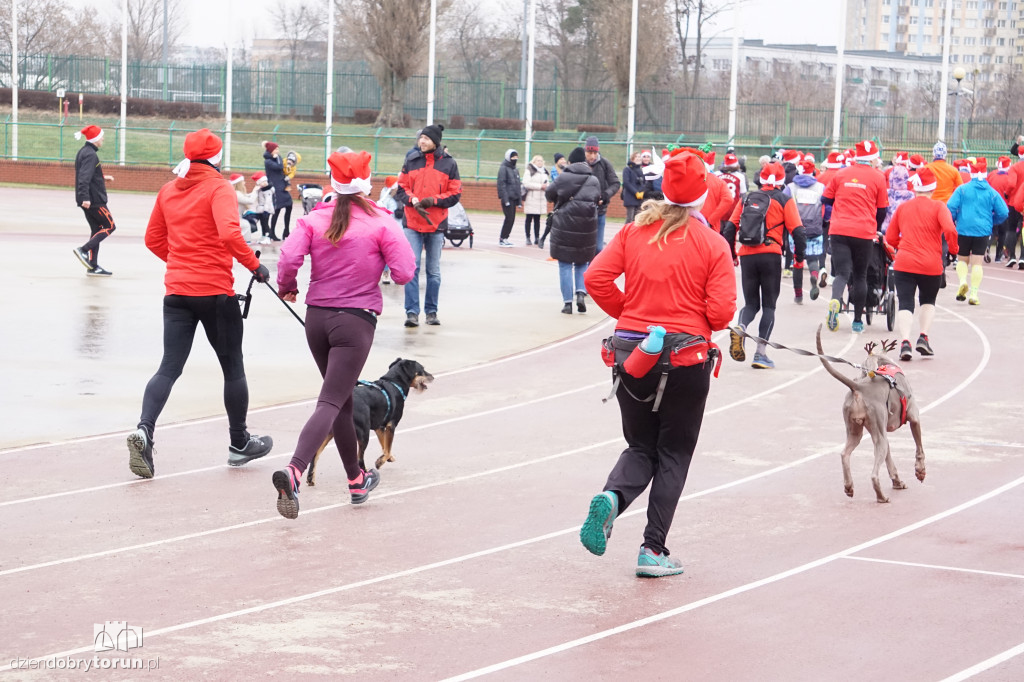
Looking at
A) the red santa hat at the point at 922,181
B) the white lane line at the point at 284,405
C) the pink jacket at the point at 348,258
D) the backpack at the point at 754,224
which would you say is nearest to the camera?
the pink jacket at the point at 348,258

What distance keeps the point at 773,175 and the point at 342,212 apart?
7.75m

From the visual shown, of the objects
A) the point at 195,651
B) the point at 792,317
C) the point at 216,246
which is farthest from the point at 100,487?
the point at 792,317

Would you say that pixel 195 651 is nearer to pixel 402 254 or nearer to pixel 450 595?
pixel 450 595

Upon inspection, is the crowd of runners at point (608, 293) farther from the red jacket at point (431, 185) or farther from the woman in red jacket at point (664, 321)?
the red jacket at point (431, 185)

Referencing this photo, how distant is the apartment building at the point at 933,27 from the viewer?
147500mm

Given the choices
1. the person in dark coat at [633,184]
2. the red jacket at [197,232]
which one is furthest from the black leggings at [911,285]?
the person in dark coat at [633,184]

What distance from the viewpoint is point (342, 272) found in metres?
7.06

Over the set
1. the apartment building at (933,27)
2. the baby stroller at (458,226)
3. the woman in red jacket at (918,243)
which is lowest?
the baby stroller at (458,226)

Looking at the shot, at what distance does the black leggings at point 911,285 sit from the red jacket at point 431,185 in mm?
4664

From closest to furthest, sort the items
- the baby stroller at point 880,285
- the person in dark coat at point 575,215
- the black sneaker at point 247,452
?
the black sneaker at point 247,452 < the baby stroller at point 880,285 < the person in dark coat at point 575,215

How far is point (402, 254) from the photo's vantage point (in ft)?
23.5

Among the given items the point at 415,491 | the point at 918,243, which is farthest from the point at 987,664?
the point at 918,243

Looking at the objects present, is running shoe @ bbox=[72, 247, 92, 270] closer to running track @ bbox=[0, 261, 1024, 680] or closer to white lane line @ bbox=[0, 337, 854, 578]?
running track @ bbox=[0, 261, 1024, 680]

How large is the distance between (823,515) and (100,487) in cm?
430
